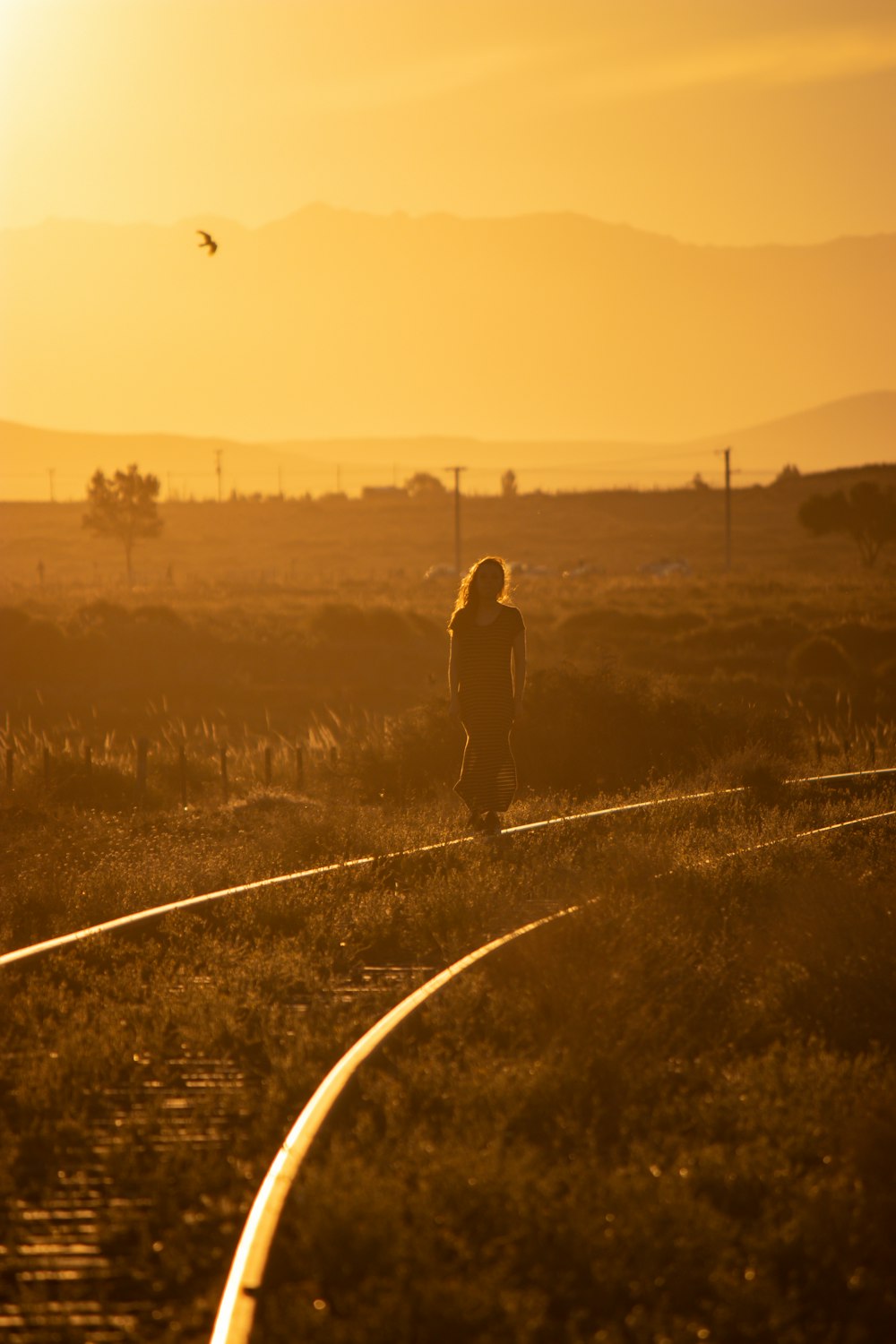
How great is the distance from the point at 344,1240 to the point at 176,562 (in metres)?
120

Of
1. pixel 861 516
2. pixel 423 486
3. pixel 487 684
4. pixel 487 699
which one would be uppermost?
pixel 423 486

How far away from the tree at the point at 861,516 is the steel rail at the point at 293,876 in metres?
77.5

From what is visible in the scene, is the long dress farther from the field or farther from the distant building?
the distant building

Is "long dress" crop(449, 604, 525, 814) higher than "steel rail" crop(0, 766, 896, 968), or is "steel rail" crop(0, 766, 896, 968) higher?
"long dress" crop(449, 604, 525, 814)

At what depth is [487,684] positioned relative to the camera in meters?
12.7

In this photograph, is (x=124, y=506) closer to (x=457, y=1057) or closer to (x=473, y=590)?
(x=473, y=590)

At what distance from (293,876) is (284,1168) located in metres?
5.57

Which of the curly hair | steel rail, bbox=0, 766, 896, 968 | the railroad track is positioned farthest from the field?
the curly hair

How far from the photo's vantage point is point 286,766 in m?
21.4

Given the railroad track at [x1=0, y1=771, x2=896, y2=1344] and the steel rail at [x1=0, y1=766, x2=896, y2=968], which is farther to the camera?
the steel rail at [x1=0, y1=766, x2=896, y2=968]

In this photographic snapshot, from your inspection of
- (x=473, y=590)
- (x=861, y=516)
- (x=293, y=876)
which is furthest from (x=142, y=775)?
(x=861, y=516)

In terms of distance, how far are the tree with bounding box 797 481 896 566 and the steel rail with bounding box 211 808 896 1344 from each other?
8538 cm

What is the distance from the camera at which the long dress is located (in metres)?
12.7

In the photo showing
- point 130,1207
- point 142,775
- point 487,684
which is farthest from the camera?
point 142,775
